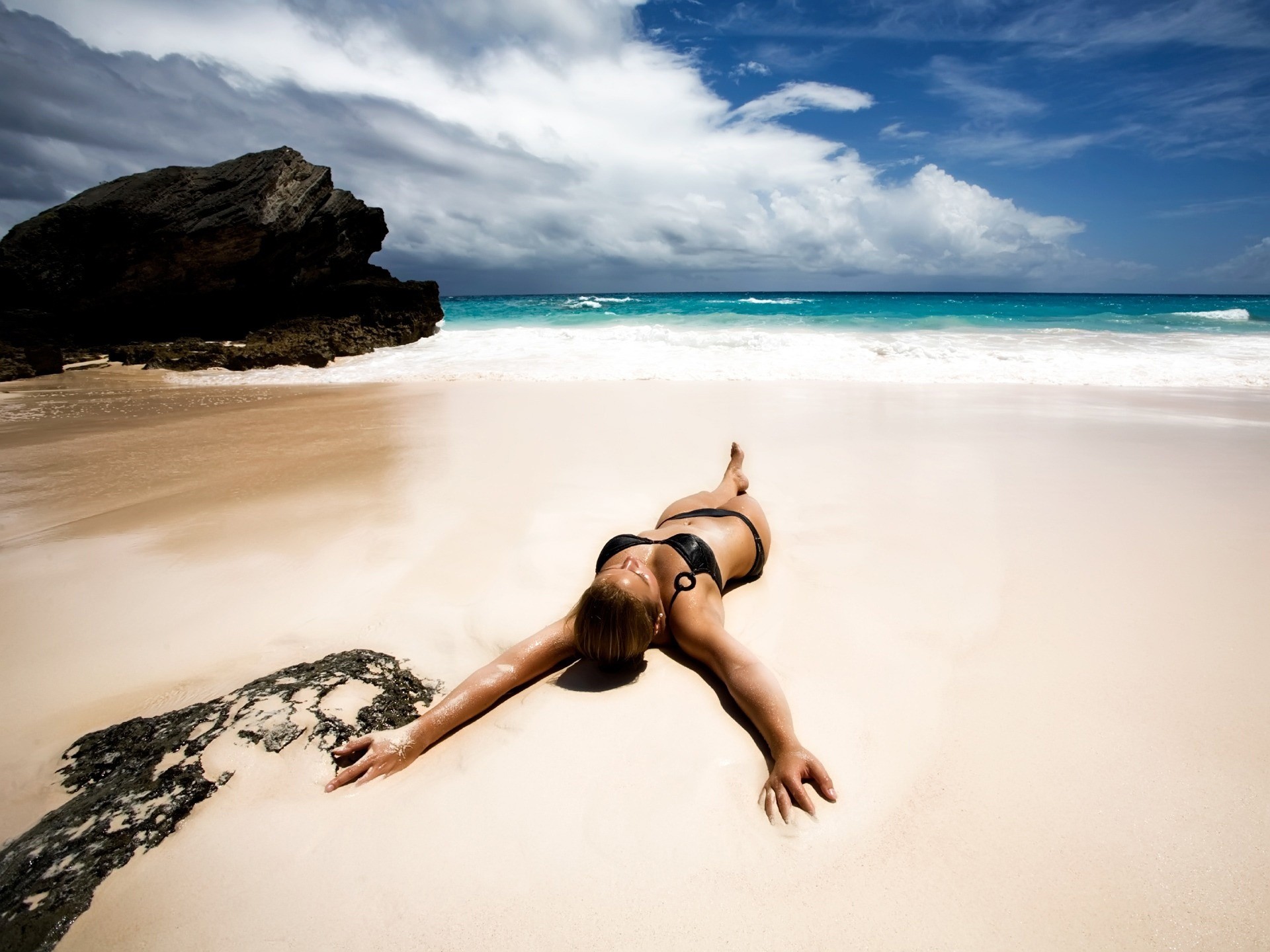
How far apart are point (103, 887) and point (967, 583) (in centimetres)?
343

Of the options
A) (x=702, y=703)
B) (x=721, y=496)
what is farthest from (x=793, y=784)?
(x=721, y=496)

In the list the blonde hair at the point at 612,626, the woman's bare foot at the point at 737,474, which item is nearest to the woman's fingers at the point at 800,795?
the blonde hair at the point at 612,626

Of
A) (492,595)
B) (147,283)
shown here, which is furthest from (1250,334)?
(147,283)

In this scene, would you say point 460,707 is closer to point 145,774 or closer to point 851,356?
point 145,774

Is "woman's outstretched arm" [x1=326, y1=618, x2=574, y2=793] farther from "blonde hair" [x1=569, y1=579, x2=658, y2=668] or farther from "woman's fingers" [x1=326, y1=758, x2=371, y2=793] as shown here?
"blonde hair" [x1=569, y1=579, x2=658, y2=668]

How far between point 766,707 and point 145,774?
1.98 metres

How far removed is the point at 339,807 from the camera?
1.80 metres

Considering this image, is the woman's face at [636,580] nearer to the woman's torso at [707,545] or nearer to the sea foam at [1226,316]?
the woman's torso at [707,545]

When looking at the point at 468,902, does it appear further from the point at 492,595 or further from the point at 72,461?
the point at 72,461

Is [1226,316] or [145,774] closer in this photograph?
[145,774]

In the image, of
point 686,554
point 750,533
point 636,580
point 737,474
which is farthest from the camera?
point 737,474

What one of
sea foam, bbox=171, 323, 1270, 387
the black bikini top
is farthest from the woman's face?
sea foam, bbox=171, 323, 1270, 387

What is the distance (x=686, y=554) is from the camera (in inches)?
109

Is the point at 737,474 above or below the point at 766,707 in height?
above
